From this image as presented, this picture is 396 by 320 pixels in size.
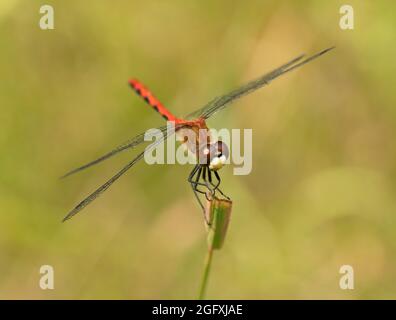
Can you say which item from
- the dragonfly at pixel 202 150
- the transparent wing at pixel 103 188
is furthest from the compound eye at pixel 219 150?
the transparent wing at pixel 103 188

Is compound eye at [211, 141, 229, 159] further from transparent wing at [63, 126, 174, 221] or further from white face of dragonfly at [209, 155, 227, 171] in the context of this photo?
transparent wing at [63, 126, 174, 221]

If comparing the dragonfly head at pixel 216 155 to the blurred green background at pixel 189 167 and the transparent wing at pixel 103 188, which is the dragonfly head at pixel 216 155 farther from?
the blurred green background at pixel 189 167

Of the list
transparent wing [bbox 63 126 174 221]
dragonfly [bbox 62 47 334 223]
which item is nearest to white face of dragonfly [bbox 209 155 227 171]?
dragonfly [bbox 62 47 334 223]

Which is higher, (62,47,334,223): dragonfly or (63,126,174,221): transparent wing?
(62,47,334,223): dragonfly

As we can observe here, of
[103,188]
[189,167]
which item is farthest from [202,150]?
[189,167]

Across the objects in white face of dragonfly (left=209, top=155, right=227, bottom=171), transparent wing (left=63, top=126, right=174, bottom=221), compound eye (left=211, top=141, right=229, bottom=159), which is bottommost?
transparent wing (left=63, top=126, right=174, bottom=221)
